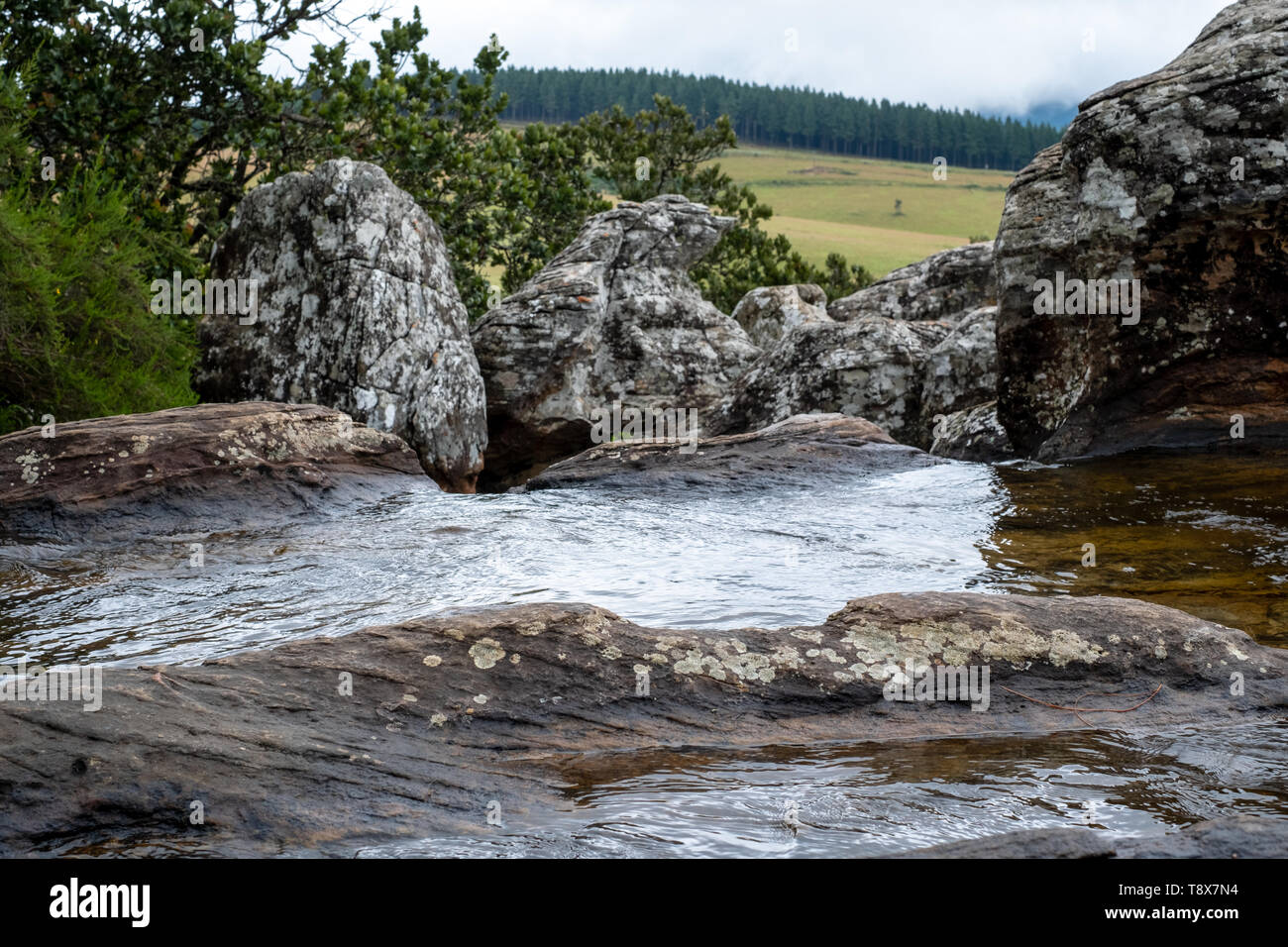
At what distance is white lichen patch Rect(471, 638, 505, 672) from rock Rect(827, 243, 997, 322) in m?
19.3

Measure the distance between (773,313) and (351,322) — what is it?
12.9 m

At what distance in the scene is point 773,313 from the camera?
25016 millimetres

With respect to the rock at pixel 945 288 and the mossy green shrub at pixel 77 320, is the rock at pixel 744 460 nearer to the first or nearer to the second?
the mossy green shrub at pixel 77 320

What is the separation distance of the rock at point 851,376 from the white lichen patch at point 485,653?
10939 millimetres

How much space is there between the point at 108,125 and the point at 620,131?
21565mm

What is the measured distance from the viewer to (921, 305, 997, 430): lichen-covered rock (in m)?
14.9

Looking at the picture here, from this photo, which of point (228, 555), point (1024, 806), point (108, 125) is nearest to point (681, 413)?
point (108, 125)

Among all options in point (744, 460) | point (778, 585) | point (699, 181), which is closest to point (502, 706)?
point (778, 585)

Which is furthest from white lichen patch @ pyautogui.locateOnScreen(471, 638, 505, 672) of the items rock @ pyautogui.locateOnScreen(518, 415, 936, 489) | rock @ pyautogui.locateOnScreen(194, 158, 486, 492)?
rock @ pyautogui.locateOnScreen(194, 158, 486, 492)

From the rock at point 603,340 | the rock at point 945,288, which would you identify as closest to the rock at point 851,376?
the rock at point 603,340

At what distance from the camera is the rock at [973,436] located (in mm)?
13500

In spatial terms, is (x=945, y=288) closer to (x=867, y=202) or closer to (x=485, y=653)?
(x=485, y=653)

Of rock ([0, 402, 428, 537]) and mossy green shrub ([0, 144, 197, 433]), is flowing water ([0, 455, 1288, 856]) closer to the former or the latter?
rock ([0, 402, 428, 537])
